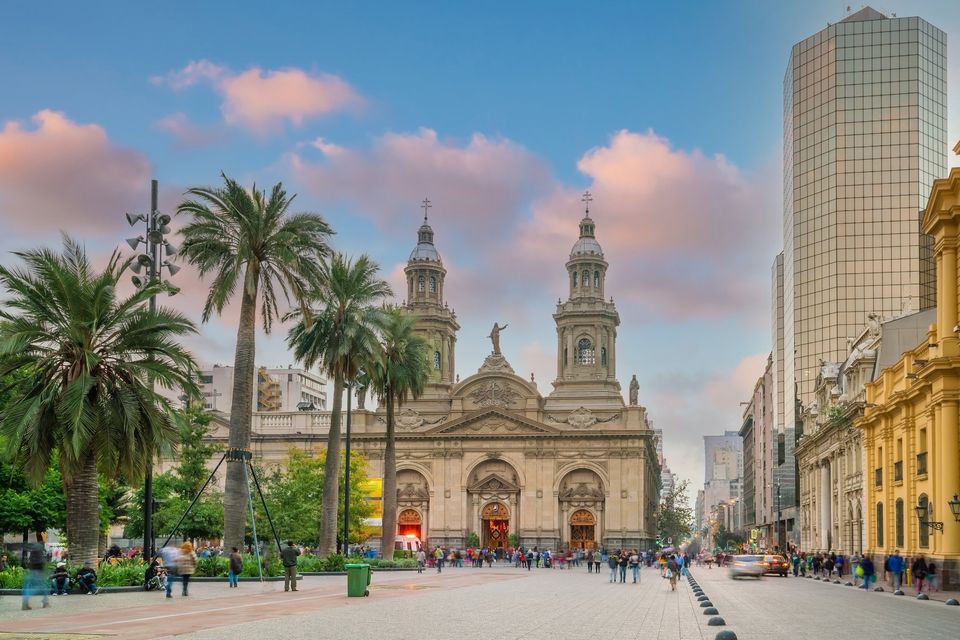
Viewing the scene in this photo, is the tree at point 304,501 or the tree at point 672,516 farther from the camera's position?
the tree at point 672,516

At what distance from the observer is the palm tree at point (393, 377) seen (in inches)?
2196

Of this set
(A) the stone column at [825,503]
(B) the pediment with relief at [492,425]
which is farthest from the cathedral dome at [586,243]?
(A) the stone column at [825,503]

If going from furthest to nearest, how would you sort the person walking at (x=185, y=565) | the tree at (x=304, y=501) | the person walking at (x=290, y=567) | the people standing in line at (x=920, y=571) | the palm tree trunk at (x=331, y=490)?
the tree at (x=304, y=501) → the palm tree trunk at (x=331, y=490) → the people standing in line at (x=920, y=571) → the person walking at (x=290, y=567) → the person walking at (x=185, y=565)

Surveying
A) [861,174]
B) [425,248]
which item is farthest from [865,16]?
[425,248]

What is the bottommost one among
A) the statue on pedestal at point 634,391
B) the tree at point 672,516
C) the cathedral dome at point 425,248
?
the tree at point 672,516

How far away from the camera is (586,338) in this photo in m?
103

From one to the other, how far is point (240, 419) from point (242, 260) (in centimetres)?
537

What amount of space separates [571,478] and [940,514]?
2370 inches

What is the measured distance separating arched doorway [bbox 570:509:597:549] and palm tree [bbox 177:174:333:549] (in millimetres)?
60782

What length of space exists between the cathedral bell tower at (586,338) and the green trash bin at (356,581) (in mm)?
71252

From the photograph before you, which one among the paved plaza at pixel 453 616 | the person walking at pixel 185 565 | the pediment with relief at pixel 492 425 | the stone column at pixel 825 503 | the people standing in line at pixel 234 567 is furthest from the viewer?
the pediment with relief at pixel 492 425

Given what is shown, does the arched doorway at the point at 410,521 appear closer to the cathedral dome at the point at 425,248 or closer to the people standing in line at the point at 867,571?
the cathedral dome at the point at 425,248

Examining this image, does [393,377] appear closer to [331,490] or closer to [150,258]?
[331,490]

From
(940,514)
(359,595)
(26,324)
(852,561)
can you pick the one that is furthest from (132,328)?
(852,561)
